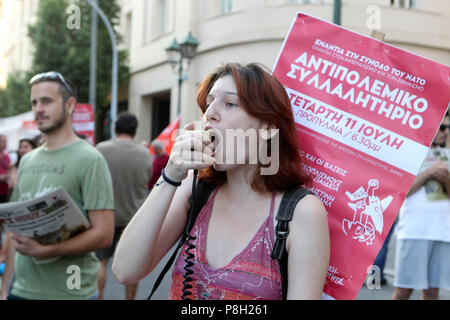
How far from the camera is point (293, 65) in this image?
1.94 meters

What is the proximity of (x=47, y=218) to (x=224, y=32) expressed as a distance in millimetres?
14403

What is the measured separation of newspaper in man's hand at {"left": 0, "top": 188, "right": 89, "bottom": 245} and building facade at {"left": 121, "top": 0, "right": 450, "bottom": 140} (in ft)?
28.9

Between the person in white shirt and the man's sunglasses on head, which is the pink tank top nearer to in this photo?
the man's sunglasses on head

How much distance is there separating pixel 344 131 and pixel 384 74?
25 centimetres

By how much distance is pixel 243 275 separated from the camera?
1.60 m

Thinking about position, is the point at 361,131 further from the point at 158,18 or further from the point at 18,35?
the point at 18,35

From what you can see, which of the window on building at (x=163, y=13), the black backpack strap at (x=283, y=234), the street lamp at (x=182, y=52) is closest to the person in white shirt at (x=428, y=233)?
the black backpack strap at (x=283, y=234)

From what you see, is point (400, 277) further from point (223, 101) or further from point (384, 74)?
point (223, 101)

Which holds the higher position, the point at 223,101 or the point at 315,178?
the point at 223,101

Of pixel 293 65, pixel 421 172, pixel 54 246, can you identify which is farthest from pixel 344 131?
pixel 421 172

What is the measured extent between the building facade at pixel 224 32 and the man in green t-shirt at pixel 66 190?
8.43 m

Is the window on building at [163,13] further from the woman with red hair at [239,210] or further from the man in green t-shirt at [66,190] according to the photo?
the woman with red hair at [239,210]

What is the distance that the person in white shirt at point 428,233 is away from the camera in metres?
4.29

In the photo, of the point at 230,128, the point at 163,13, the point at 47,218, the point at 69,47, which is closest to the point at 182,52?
the point at 163,13
